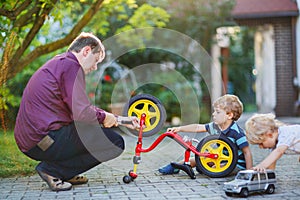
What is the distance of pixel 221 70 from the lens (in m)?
15.8

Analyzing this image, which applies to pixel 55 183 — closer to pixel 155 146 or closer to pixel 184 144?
pixel 155 146

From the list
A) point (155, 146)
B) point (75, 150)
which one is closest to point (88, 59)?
point (75, 150)

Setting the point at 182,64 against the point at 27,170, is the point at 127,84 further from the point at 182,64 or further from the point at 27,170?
the point at 27,170

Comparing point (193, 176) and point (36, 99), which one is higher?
point (36, 99)

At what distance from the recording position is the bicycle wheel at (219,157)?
475 centimetres

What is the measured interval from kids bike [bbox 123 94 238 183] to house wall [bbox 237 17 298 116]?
991 cm

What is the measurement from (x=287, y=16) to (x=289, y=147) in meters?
10.9

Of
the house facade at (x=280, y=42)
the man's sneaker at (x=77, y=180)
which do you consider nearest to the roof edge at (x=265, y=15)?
the house facade at (x=280, y=42)

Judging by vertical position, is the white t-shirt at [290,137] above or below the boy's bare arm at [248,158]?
above

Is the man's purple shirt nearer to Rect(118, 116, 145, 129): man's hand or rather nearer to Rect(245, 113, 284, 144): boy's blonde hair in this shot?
Rect(118, 116, 145, 129): man's hand

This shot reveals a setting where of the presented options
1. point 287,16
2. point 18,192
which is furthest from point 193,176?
point 287,16

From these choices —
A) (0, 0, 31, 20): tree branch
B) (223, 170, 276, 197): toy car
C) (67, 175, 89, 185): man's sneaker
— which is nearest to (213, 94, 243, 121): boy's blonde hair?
(223, 170, 276, 197): toy car

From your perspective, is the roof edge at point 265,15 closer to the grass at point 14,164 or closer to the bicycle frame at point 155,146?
the grass at point 14,164

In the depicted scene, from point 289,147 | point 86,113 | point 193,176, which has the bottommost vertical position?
point 193,176
